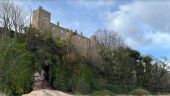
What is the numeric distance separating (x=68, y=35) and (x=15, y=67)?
14581 mm

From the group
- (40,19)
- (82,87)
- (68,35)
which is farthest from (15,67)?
(68,35)

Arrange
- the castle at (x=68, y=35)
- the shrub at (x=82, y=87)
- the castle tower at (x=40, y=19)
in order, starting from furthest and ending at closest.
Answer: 1. the castle at (x=68, y=35)
2. the castle tower at (x=40, y=19)
3. the shrub at (x=82, y=87)

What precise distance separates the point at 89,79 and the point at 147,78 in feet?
41.7

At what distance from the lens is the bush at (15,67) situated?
65.4 feet

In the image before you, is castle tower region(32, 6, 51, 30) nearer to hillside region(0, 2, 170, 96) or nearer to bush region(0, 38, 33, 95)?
hillside region(0, 2, 170, 96)

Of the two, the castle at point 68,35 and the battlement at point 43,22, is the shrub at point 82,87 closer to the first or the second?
the castle at point 68,35

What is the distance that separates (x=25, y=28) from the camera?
29.1m

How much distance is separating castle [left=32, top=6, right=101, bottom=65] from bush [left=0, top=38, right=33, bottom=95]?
22.8 feet

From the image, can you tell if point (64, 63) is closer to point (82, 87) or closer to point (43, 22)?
point (82, 87)

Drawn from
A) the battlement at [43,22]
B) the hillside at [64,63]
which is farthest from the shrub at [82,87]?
the battlement at [43,22]

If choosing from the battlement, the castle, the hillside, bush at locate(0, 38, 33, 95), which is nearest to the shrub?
the hillside

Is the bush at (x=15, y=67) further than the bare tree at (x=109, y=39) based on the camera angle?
No

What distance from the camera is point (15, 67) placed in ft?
68.7

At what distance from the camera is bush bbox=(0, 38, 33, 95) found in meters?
19.9
